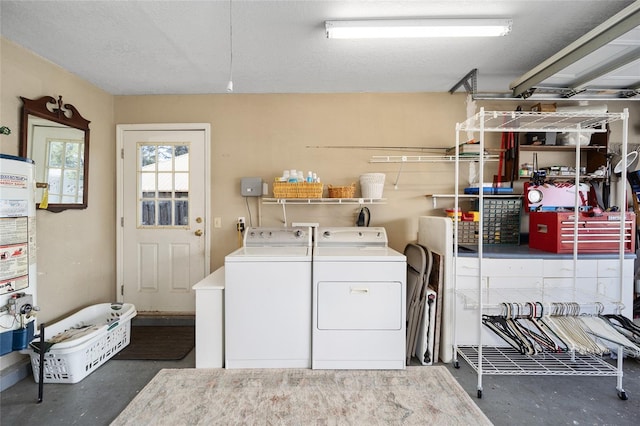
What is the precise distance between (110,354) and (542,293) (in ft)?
11.3

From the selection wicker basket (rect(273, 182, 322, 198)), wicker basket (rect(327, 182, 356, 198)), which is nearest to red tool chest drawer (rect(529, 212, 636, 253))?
wicker basket (rect(327, 182, 356, 198))

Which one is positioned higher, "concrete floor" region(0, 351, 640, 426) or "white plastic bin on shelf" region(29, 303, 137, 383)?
"white plastic bin on shelf" region(29, 303, 137, 383)

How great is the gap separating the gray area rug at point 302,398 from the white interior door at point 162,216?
1.07 meters

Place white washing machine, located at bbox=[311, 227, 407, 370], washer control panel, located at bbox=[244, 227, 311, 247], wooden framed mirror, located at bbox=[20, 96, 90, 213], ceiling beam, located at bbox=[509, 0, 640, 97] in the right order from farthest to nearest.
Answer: washer control panel, located at bbox=[244, 227, 311, 247]
wooden framed mirror, located at bbox=[20, 96, 90, 213]
white washing machine, located at bbox=[311, 227, 407, 370]
ceiling beam, located at bbox=[509, 0, 640, 97]

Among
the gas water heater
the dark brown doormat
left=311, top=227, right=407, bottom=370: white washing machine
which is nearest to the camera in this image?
the gas water heater

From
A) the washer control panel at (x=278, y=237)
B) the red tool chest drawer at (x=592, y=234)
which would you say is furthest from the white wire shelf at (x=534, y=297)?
the washer control panel at (x=278, y=237)

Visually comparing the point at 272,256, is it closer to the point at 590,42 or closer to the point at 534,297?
the point at 534,297

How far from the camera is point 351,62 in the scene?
2.30 m

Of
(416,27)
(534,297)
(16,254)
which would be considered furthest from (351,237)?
(16,254)

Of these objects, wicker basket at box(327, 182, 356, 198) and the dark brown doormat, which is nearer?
the dark brown doormat

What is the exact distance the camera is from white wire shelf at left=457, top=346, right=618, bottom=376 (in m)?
2.05

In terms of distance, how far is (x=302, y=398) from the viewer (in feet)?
5.83

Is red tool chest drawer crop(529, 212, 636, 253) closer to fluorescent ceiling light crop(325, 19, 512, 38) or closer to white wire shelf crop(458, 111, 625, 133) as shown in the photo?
white wire shelf crop(458, 111, 625, 133)

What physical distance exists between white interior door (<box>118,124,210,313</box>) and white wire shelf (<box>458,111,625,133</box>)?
2511 mm
